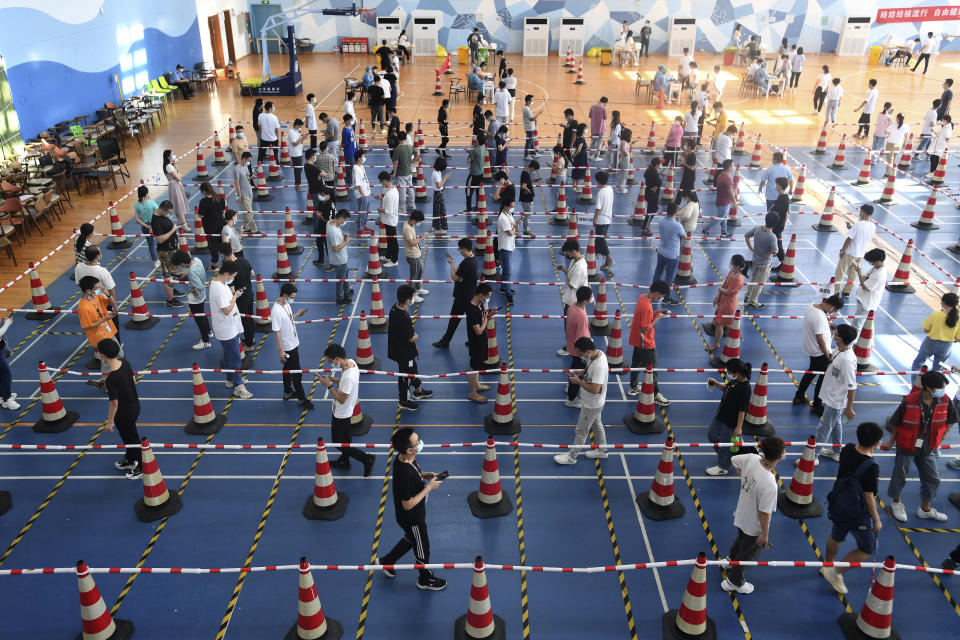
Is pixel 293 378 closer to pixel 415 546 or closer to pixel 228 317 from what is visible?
pixel 228 317

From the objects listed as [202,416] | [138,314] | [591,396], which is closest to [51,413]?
[202,416]

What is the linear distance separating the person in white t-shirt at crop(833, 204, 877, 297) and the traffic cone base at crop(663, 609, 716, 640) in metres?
8.21

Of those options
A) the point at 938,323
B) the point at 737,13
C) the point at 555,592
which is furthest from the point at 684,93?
the point at 555,592

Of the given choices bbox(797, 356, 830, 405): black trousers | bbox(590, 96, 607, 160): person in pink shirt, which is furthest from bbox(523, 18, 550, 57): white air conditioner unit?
bbox(797, 356, 830, 405): black trousers

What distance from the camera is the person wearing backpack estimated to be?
23.1 feet

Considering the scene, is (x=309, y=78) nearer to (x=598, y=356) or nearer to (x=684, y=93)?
(x=684, y=93)

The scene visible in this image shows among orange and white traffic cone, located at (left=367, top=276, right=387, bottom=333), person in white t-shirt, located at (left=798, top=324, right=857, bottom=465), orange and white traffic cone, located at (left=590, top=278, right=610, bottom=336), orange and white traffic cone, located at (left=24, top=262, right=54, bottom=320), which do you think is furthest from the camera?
orange and white traffic cone, located at (left=24, top=262, right=54, bottom=320)

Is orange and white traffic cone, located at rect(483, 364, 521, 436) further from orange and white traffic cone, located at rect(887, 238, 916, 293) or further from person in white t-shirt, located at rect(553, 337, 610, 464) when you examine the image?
orange and white traffic cone, located at rect(887, 238, 916, 293)

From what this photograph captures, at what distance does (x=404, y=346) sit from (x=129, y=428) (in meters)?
3.66

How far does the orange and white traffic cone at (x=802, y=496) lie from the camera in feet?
28.5

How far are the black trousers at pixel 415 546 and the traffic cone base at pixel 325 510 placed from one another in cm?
114

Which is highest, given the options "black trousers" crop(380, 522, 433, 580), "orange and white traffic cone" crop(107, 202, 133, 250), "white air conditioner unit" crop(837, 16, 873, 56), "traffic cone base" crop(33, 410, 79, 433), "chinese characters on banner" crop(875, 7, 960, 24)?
"chinese characters on banner" crop(875, 7, 960, 24)

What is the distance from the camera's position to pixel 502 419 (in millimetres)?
10305

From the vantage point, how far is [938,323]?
1018 centimetres
